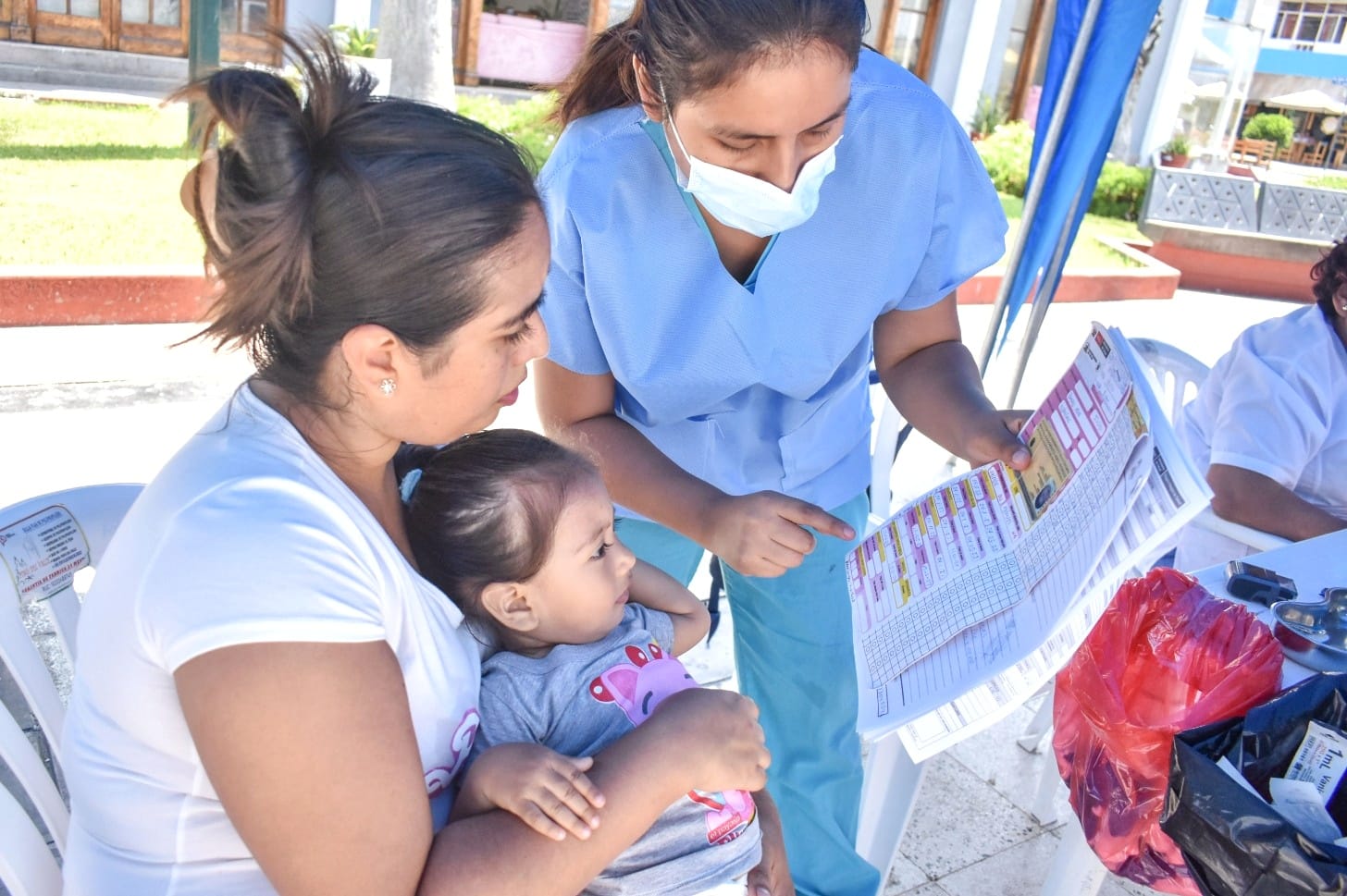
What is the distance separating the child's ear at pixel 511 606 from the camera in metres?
1.42

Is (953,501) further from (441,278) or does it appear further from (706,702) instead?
(441,278)

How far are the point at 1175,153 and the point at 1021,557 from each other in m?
16.6

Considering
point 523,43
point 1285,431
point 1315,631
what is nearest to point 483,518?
point 1315,631

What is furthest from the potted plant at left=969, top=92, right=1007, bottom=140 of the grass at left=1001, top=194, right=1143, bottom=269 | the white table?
the white table

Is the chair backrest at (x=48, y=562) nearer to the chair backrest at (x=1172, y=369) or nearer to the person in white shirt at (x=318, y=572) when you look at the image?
the person in white shirt at (x=318, y=572)

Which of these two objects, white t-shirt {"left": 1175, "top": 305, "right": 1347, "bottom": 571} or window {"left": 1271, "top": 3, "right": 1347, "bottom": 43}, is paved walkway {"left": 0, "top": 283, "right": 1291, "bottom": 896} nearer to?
white t-shirt {"left": 1175, "top": 305, "right": 1347, "bottom": 571}

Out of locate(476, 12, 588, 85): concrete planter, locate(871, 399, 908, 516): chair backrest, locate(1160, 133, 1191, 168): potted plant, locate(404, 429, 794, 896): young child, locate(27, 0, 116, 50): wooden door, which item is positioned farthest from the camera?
locate(1160, 133, 1191, 168): potted plant

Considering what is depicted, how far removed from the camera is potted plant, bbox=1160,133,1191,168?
16000 millimetres

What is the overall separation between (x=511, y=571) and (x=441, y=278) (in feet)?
1.46

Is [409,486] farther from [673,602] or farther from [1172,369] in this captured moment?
[1172,369]

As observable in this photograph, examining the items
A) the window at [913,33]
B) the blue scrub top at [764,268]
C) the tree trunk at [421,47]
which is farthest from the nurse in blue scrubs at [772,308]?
the window at [913,33]

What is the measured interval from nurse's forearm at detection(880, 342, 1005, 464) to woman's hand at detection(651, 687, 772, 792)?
0.60m

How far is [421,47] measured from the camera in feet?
26.1

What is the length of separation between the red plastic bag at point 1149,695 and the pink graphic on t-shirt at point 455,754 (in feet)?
2.46
